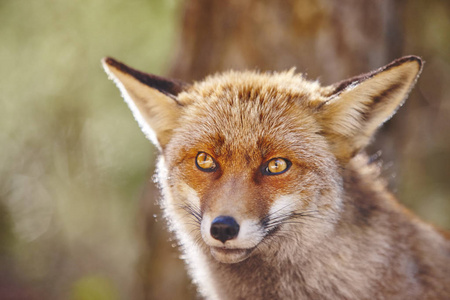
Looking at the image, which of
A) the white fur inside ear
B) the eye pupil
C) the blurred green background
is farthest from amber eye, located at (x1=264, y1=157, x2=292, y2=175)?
the blurred green background

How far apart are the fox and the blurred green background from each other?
5.23m

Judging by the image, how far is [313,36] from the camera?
6051 mm

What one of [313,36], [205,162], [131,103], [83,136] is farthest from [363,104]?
[83,136]

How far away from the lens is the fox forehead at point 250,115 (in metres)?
3.51

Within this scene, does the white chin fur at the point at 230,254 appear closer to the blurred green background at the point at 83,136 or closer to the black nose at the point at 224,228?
the black nose at the point at 224,228

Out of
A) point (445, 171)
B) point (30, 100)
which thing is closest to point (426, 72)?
point (445, 171)

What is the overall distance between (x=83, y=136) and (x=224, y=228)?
10.1 metres

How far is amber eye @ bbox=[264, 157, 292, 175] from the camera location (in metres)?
3.44

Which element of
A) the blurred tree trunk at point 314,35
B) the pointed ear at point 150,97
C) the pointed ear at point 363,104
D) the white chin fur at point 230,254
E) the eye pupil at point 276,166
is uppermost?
the blurred tree trunk at point 314,35

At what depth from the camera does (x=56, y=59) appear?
11172 mm

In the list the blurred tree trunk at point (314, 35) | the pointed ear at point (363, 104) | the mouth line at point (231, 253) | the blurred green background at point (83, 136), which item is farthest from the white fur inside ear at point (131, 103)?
the blurred green background at point (83, 136)

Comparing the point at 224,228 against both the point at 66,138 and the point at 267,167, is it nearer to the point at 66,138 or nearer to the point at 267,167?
the point at 267,167

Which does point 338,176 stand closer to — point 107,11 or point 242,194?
point 242,194

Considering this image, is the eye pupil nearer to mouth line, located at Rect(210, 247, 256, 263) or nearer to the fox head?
the fox head
